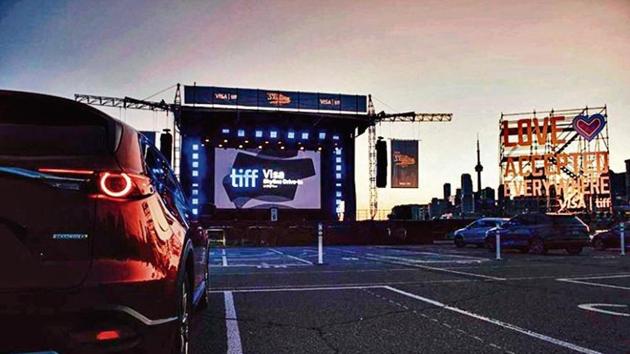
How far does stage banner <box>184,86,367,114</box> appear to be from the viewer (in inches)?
1702

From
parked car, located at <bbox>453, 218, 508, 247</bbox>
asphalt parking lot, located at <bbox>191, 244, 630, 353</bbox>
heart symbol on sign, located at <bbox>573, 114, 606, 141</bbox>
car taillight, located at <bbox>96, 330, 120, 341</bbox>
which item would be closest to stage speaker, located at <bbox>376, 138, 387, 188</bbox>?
parked car, located at <bbox>453, 218, 508, 247</bbox>

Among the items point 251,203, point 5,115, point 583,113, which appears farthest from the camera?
point 583,113

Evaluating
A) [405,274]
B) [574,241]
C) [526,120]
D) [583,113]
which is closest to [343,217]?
[526,120]

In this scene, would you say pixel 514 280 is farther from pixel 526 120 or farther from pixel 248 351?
pixel 526 120

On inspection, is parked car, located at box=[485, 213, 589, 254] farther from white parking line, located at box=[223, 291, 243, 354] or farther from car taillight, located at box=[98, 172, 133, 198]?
car taillight, located at box=[98, 172, 133, 198]

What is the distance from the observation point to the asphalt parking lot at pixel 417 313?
5121 millimetres

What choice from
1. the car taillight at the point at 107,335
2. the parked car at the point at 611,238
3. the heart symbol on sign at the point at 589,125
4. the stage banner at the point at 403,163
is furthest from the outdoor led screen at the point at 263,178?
the car taillight at the point at 107,335

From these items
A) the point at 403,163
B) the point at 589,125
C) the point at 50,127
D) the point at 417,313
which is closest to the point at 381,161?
the point at 403,163

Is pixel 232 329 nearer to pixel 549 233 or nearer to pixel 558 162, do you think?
pixel 549 233

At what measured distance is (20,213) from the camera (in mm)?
2729

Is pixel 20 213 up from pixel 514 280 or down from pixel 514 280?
up

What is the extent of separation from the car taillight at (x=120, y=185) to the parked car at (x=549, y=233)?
671 inches

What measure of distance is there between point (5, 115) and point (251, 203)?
34.7 metres

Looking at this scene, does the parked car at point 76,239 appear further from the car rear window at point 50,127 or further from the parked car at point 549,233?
the parked car at point 549,233
